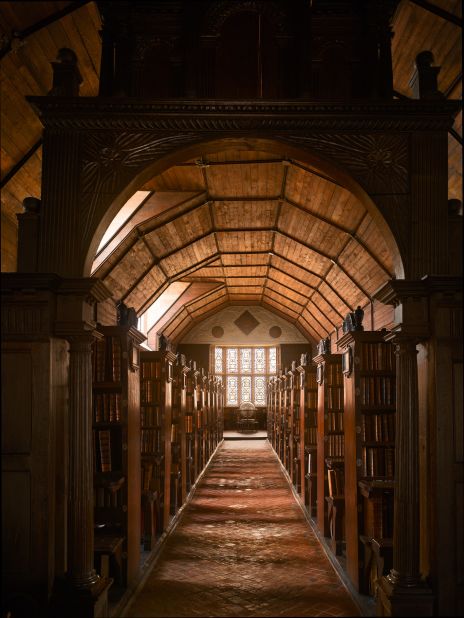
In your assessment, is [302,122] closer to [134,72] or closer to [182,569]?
[134,72]

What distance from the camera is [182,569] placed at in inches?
272

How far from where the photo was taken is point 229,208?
1192 centimetres

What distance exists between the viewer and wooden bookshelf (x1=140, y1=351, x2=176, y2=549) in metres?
8.12

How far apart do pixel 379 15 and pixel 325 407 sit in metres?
4.60

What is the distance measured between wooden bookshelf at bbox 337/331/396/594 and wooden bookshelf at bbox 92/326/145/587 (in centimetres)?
216

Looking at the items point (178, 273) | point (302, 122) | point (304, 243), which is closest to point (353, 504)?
point (302, 122)

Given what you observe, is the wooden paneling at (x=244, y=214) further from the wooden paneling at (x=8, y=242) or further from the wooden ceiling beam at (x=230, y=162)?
the wooden paneling at (x=8, y=242)

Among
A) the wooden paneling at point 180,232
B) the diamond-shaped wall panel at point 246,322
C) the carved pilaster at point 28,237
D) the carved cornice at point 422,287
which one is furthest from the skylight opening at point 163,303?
the carved cornice at point 422,287

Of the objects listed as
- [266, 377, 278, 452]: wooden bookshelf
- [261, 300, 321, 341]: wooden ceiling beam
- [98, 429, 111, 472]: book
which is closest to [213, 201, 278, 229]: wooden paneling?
[98, 429, 111, 472]: book

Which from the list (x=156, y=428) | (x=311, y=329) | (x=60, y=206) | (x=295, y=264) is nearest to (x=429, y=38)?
(x=60, y=206)

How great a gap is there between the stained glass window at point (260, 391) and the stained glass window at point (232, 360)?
Answer: 101 cm

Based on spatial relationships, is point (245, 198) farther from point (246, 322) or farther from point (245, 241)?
point (246, 322)

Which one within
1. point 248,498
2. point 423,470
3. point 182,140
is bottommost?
point 248,498

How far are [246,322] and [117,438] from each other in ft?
62.4
